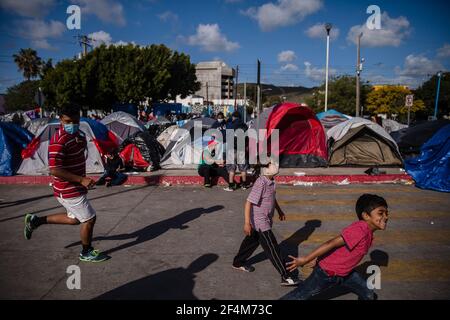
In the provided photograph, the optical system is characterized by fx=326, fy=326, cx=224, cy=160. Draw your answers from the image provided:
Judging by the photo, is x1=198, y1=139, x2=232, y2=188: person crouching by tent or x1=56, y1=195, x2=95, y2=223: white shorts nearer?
x1=56, y1=195, x2=95, y2=223: white shorts

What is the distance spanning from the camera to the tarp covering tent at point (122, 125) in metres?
13.1

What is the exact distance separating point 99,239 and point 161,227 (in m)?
1.08

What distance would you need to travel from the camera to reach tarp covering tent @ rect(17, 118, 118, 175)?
1019 cm

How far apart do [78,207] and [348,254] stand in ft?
10.5

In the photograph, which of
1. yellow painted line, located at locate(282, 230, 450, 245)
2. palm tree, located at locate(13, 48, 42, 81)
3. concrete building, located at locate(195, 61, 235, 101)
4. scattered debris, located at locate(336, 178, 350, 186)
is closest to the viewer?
yellow painted line, located at locate(282, 230, 450, 245)

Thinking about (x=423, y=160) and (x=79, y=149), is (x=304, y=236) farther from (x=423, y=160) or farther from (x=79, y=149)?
(x=423, y=160)

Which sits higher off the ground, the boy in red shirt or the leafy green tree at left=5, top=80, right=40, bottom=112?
the leafy green tree at left=5, top=80, right=40, bottom=112

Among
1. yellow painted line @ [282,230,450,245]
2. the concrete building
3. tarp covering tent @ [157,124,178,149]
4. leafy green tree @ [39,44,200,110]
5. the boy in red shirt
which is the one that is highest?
the concrete building

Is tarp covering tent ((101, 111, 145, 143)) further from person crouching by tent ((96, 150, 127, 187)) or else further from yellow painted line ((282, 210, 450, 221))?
yellow painted line ((282, 210, 450, 221))

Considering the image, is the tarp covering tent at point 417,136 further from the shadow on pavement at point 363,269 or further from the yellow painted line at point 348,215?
the shadow on pavement at point 363,269

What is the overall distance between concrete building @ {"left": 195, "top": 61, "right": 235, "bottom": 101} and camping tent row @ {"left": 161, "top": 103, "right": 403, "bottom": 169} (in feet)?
393

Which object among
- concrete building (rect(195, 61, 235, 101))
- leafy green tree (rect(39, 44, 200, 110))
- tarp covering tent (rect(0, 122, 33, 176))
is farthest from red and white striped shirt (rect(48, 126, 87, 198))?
concrete building (rect(195, 61, 235, 101))

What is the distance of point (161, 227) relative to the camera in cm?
588
